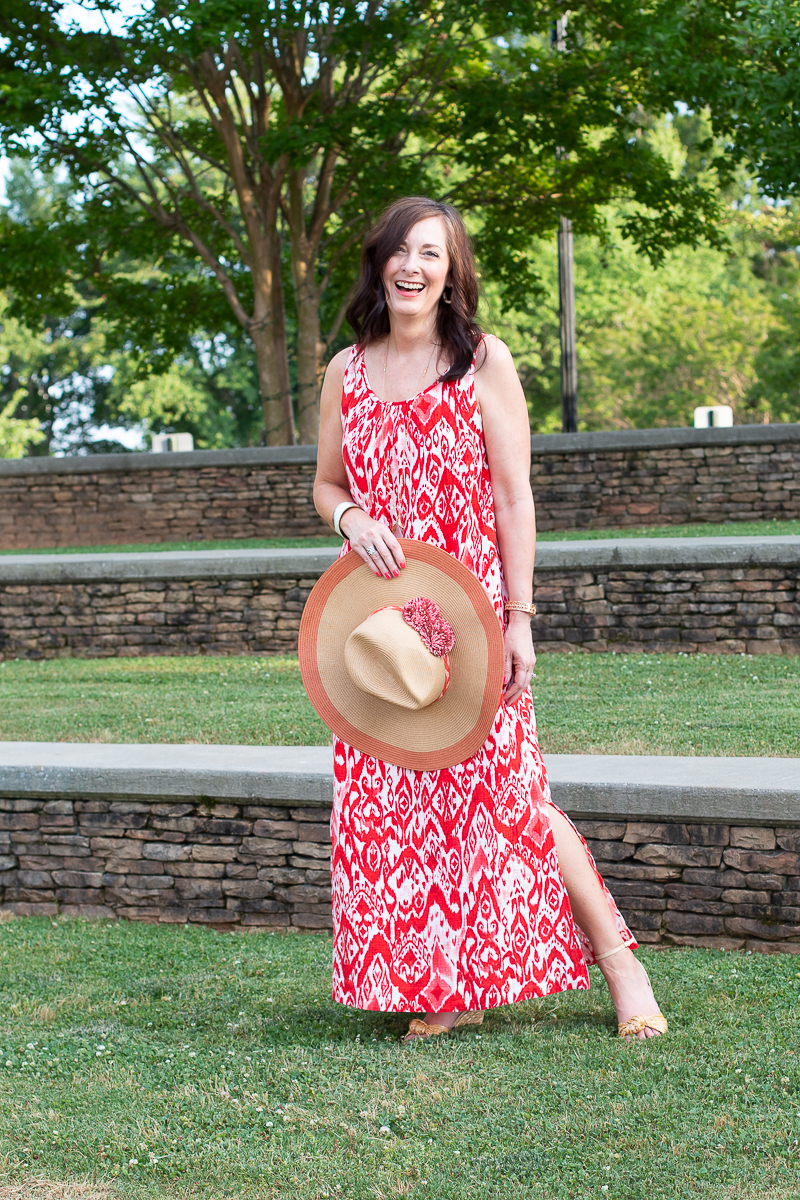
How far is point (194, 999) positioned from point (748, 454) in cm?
909

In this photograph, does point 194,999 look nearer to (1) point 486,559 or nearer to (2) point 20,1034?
Result: (2) point 20,1034

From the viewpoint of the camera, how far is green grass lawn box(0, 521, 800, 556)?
971cm

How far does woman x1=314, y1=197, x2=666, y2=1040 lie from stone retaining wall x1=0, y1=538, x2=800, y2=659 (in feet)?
14.8

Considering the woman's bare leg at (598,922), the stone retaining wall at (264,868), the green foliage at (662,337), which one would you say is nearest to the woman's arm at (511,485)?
the woman's bare leg at (598,922)

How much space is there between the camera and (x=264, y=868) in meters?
4.31

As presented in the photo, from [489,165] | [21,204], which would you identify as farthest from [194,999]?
[21,204]

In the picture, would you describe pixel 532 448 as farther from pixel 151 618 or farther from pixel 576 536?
pixel 151 618

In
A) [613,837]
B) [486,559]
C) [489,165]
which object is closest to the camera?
[486,559]

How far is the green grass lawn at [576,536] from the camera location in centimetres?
971

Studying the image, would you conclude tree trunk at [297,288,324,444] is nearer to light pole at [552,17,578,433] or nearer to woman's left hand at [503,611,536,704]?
light pole at [552,17,578,433]

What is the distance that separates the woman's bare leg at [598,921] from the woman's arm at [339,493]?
2.40 ft

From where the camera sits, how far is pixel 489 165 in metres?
14.1

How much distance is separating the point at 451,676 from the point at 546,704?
3.10 meters

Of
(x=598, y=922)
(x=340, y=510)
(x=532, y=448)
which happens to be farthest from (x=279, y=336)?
(x=598, y=922)
